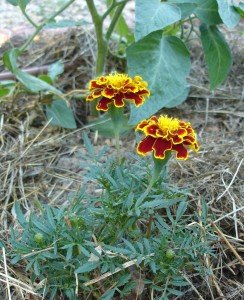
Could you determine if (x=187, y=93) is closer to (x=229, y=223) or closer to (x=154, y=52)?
(x=154, y=52)

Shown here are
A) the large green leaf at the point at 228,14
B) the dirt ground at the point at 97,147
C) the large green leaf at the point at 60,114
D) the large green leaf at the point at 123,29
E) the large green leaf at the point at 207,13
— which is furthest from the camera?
the large green leaf at the point at 123,29

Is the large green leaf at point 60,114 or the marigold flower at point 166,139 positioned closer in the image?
the marigold flower at point 166,139

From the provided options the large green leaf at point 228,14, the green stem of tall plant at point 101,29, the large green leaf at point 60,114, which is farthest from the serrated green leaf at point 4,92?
the large green leaf at point 228,14

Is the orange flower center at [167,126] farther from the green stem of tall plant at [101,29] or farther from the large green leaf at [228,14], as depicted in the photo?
the green stem of tall plant at [101,29]

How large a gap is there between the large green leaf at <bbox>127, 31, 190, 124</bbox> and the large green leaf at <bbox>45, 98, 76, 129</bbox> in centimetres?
27

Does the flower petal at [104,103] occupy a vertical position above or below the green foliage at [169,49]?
above

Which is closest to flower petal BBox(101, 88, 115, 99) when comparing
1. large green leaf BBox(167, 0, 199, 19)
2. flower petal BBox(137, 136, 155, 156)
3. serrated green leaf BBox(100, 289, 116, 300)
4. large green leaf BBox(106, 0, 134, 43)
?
flower petal BBox(137, 136, 155, 156)

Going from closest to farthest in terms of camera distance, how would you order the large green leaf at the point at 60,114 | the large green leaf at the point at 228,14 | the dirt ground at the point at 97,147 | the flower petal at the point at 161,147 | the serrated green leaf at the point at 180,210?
the flower petal at the point at 161,147 → the serrated green leaf at the point at 180,210 → the dirt ground at the point at 97,147 → the large green leaf at the point at 228,14 → the large green leaf at the point at 60,114

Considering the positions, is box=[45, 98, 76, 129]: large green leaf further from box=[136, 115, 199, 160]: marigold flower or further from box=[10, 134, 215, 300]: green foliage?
box=[136, 115, 199, 160]: marigold flower

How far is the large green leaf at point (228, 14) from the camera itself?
4.13 ft

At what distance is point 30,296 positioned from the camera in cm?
99

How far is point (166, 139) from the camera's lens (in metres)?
0.87

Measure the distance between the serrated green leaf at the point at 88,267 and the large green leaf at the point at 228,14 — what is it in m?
0.64

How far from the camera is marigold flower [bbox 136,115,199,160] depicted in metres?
0.87
